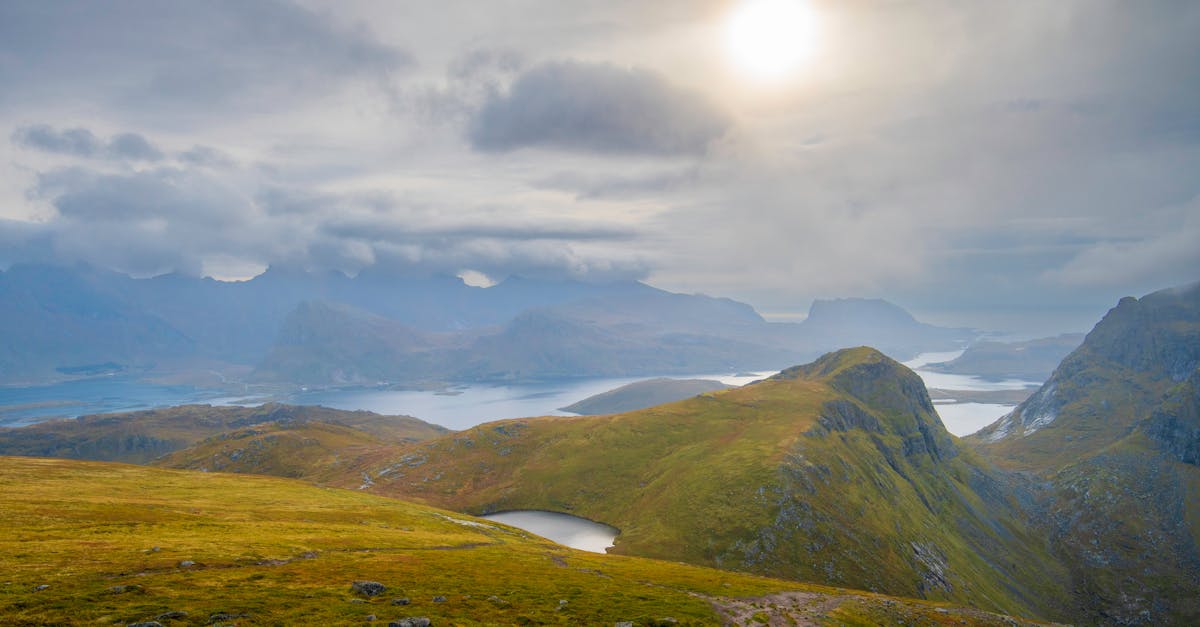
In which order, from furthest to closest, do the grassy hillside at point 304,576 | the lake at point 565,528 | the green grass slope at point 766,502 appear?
the lake at point 565,528 → the green grass slope at point 766,502 → the grassy hillside at point 304,576

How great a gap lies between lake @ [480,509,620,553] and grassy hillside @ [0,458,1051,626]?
1460 inches

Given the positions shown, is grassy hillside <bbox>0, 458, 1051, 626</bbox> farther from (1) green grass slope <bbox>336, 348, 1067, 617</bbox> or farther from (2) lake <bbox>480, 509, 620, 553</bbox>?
(1) green grass slope <bbox>336, 348, 1067, 617</bbox>

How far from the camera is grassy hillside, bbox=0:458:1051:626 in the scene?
129 feet

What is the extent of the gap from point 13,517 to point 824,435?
603ft

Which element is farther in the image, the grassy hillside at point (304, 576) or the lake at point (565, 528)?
the lake at point (565, 528)

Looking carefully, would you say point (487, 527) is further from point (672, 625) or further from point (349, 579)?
point (672, 625)

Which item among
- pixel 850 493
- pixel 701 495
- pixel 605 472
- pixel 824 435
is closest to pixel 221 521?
pixel 701 495

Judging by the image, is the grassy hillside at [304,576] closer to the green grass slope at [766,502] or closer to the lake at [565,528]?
the lake at [565,528]

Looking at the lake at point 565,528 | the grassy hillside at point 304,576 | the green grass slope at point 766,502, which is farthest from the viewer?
the lake at point 565,528

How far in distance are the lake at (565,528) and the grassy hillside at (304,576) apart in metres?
37.1

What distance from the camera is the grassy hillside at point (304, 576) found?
39.3 m

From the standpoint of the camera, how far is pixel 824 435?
17988cm

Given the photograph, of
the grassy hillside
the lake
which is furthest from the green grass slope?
the grassy hillside

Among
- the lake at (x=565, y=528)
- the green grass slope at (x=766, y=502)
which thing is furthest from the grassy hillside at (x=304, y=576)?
the green grass slope at (x=766, y=502)
